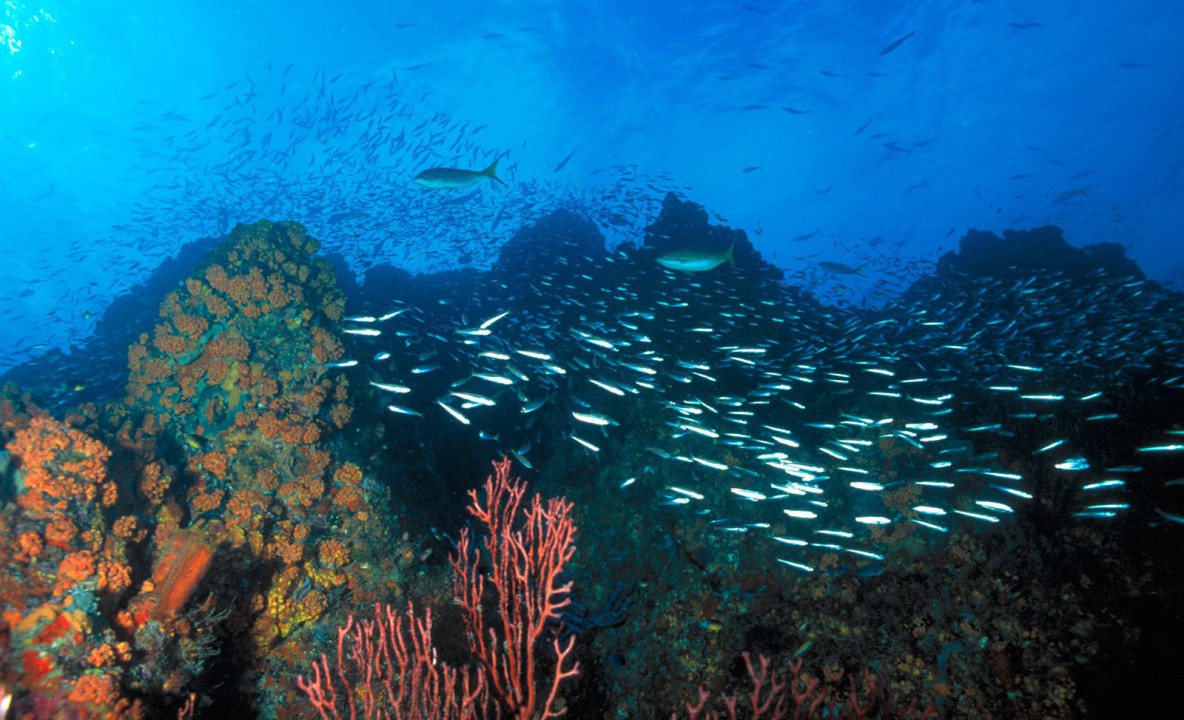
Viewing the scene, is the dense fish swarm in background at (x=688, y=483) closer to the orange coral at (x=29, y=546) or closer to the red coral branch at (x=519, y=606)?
the orange coral at (x=29, y=546)

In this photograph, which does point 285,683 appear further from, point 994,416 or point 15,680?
point 994,416

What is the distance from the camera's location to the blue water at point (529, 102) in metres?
22.6

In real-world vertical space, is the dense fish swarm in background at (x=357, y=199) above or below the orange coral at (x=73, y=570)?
above

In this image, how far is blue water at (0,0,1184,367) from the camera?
22578 mm

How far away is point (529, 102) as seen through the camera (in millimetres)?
32406

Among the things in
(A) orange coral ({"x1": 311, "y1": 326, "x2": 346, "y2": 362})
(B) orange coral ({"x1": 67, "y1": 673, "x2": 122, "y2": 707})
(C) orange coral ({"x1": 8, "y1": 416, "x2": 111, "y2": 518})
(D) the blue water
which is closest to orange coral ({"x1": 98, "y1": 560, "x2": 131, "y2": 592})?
(C) orange coral ({"x1": 8, "y1": 416, "x2": 111, "y2": 518})

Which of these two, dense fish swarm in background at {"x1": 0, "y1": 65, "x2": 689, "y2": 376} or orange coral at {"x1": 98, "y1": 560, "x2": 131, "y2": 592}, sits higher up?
dense fish swarm in background at {"x1": 0, "y1": 65, "x2": 689, "y2": 376}

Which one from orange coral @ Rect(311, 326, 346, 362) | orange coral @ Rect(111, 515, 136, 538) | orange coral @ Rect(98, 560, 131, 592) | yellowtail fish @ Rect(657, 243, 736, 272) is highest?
yellowtail fish @ Rect(657, 243, 736, 272)

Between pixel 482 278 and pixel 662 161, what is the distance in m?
28.1

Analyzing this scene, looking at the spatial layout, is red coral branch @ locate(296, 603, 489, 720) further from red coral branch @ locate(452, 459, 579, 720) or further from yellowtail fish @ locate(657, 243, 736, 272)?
Answer: yellowtail fish @ locate(657, 243, 736, 272)

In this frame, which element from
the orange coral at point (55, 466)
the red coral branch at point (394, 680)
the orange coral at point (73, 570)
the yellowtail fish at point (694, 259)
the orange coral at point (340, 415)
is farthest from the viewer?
the yellowtail fish at point (694, 259)

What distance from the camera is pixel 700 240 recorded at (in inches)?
674

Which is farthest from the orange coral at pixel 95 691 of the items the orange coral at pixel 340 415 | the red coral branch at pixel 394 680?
the orange coral at pixel 340 415

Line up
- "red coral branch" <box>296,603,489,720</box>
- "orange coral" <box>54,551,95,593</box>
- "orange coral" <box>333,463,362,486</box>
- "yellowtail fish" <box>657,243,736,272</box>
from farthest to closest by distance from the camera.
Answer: "yellowtail fish" <box>657,243,736,272</box>, "orange coral" <box>333,463,362,486</box>, "orange coral" <box>54,551,95,593</box>, "red coral branch" <box>296,603,489,720</box>
